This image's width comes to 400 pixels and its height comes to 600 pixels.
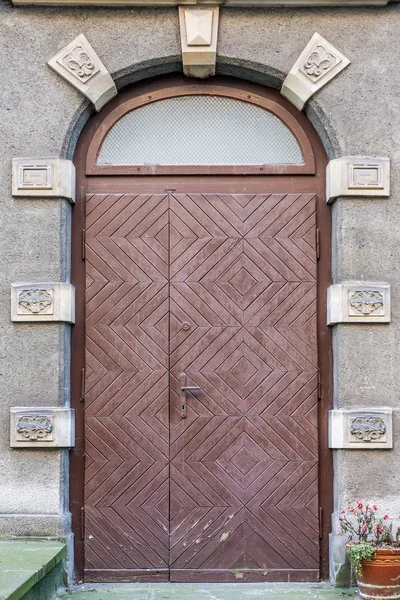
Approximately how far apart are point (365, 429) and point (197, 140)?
2424 millimetres

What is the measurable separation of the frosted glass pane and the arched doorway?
0.01 m

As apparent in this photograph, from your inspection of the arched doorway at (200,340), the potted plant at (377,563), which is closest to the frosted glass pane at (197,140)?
the arched doorway at (200,340)

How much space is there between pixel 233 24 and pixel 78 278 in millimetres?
2158

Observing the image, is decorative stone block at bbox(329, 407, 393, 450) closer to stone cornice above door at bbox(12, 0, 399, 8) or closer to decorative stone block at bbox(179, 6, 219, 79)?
decorative stone block at bbox(179, 6, 219, 79)

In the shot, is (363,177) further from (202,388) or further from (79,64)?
(79,64)

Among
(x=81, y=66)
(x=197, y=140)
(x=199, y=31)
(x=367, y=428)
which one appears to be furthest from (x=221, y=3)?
(x=367, y=428)

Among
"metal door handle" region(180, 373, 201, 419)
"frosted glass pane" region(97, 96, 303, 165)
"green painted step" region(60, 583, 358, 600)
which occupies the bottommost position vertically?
"green painted step" region(60, 583, 358, 600)

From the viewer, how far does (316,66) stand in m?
6.55

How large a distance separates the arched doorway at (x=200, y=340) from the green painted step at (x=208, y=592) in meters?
0.09

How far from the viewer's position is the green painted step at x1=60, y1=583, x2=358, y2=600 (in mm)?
6012

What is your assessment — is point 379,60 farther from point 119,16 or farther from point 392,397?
point 392,397

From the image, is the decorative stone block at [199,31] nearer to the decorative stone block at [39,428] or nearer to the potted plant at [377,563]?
the decorative stone block at [39,428]

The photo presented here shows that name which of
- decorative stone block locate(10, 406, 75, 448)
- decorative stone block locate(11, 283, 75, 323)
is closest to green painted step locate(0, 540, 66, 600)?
decorative stone block locate(10, 406, 75, 448)

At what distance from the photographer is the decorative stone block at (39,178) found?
646 cm
